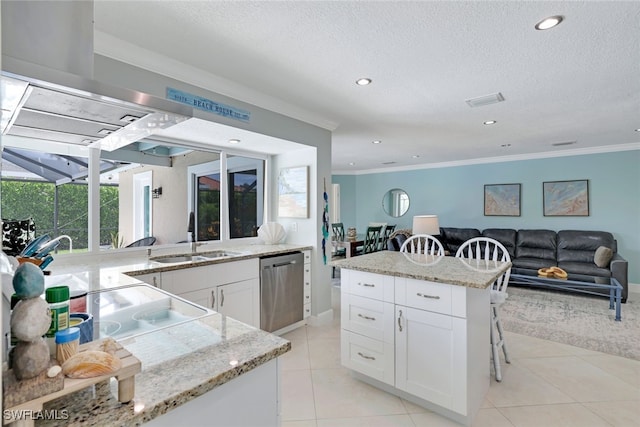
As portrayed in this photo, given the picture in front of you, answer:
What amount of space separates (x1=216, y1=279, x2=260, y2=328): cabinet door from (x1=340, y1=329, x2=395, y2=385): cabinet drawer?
40.1 inches

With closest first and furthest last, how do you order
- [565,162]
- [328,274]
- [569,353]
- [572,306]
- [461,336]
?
[461,336], [569,353], [328,274], [572,306], [565,162]

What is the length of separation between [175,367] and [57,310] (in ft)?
1.06

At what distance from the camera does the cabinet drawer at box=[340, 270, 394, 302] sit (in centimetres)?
219

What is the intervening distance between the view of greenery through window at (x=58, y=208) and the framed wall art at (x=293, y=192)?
182 centimetres

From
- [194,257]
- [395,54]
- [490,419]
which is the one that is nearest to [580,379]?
[490,419]

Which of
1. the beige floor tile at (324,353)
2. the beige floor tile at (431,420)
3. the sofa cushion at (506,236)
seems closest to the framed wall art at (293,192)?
the beige floor tile at (324,353)

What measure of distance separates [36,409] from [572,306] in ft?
17.5

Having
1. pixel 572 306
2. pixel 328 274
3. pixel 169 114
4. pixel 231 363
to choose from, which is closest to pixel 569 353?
pixel 572 306

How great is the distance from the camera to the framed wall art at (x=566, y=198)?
17.6 feet

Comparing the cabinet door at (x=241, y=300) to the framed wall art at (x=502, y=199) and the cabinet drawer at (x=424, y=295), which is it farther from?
the framed wall art at (x=502, y=199)

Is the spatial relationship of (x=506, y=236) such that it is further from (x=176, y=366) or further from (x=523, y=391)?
(x=176, y=366)

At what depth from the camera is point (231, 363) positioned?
2.89ft

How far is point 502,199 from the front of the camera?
245 inches

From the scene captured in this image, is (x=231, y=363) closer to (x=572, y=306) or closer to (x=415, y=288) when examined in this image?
(x=415, y=288)
